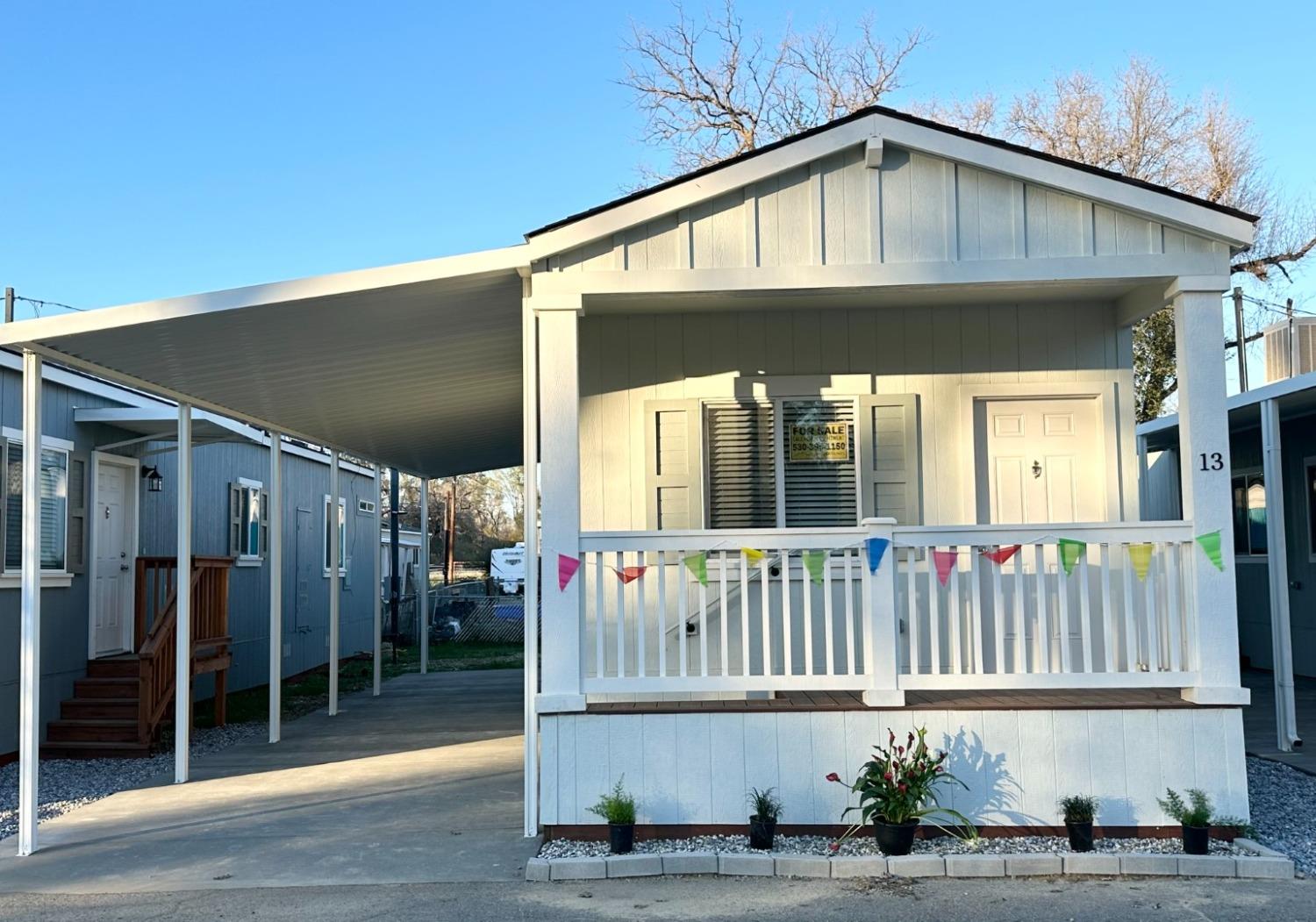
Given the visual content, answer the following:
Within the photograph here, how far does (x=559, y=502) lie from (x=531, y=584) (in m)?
0.60

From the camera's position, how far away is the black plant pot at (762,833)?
577 centimetres

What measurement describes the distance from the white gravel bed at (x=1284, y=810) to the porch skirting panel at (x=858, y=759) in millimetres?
405

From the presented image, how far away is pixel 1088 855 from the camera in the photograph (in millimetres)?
5582

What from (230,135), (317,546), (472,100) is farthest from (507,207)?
(317,546)

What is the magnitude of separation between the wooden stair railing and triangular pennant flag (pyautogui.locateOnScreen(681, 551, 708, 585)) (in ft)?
16.9

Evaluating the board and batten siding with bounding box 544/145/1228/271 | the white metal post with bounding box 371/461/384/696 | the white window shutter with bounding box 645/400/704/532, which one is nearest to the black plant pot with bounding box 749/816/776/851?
the white window shutter with bounding box 645/400/704/532

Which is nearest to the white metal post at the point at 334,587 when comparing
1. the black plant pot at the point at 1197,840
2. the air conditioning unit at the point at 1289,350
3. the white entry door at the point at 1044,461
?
the white entry door at the point at 1044,461

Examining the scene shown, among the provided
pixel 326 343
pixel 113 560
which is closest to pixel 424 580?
pixel 113 560

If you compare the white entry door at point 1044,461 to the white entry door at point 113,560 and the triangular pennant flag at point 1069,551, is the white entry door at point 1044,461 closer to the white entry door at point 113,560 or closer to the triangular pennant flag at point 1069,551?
the triangular pennant flag at point 1069,551

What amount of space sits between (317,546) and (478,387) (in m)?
9.15

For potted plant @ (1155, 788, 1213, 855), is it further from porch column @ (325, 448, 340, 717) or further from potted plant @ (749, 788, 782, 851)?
porch column @ (325, 448, 340, 717)

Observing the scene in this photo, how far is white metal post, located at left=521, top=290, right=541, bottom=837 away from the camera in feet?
20.6

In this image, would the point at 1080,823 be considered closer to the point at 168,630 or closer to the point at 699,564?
the point at 699,564

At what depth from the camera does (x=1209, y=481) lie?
6055 millimetres
